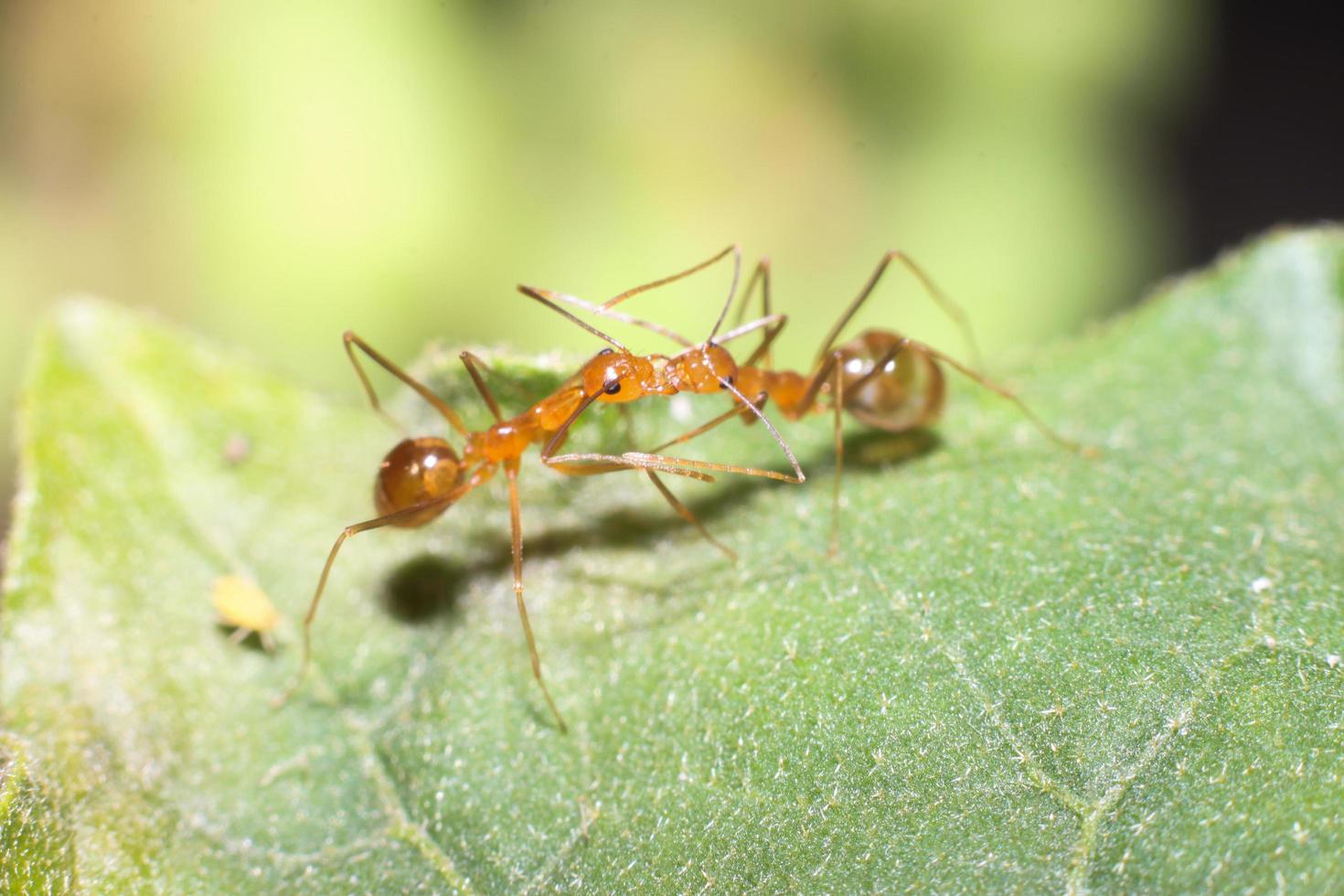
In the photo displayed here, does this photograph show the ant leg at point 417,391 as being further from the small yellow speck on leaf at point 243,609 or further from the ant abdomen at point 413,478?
the small yellow speck on leaf at point 243,609

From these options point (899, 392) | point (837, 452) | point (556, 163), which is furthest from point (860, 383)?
point (556, 163)

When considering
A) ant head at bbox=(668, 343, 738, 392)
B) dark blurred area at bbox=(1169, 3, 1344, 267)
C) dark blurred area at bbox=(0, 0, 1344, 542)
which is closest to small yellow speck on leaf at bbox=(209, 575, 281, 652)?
ant head at bbox=(668, 343, 738, 392)

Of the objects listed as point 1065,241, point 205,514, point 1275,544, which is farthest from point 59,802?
point 1065,241

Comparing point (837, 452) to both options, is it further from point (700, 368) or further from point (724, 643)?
point (724, 643)

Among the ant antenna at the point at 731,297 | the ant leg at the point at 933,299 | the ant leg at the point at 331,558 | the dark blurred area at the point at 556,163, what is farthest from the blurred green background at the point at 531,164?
the ant leg at the point at 331,558

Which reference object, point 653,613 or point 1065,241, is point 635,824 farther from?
point 1065,241
